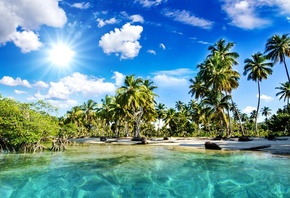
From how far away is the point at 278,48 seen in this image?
45.1m

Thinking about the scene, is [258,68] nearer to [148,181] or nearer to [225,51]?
[225,51]

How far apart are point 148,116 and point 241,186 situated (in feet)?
160

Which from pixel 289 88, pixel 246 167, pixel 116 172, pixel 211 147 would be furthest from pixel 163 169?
pixel 289 88

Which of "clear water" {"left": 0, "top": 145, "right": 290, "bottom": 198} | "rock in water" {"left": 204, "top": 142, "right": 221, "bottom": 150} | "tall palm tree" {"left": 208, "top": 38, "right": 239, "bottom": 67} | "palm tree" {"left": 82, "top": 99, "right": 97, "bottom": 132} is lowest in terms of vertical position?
"clear water" {"left": 0, "top": 145, "right": 290, "bottom": 198}

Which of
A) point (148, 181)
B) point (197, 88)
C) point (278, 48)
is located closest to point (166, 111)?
point (197, 88)

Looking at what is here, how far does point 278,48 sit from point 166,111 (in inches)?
1398

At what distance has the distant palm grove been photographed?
66.8ft

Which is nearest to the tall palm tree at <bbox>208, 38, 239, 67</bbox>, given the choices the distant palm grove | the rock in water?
the distant palm grove

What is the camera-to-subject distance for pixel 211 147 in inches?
1020

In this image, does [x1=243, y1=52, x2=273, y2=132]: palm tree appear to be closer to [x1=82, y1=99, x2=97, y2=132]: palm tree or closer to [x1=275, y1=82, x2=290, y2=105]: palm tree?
[x1=275, y1=82, x2=290, y2=105]: palm tree

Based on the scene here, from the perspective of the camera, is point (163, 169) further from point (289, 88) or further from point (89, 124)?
point (89, 124)

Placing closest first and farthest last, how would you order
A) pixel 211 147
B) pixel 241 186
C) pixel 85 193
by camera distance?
pixel 85 193
pixel 241 186
pixel 211 147

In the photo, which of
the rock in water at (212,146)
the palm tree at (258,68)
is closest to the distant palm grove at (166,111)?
the palm tree at (258,68)

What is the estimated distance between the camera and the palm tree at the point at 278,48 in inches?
1759
